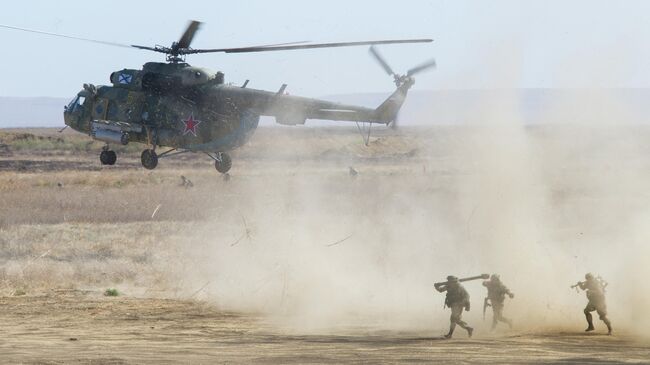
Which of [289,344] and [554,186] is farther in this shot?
[554,186]

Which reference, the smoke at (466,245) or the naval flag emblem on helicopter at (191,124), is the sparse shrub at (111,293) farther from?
the naval flag emblem on helicopter at (191,124)

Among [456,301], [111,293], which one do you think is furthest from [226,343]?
[111,293]

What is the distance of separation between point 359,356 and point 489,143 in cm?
1073

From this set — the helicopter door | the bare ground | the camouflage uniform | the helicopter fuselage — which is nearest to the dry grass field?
the bare ground

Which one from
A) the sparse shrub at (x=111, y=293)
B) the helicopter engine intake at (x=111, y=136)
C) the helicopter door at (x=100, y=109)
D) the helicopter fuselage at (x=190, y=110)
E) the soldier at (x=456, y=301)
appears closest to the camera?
the soldier at (x=456, y=301)

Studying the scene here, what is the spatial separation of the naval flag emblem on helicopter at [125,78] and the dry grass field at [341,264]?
16.6 ft

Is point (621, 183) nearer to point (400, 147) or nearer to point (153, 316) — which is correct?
point (153, 316)

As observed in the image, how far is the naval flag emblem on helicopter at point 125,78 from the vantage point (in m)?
27.4

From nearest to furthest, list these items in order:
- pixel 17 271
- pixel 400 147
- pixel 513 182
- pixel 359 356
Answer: pixel 359 356 < pixel 513 182 < pixel 17 271 < pixel 400 147

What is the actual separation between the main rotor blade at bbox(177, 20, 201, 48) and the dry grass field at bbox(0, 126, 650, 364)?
591 cm

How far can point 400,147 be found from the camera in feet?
A: 332

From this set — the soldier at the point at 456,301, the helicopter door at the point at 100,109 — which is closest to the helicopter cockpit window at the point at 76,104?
the helicopter door at the point at 100,109

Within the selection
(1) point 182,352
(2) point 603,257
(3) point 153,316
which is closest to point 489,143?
(2) point 603,257

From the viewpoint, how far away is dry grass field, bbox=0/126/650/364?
19.0m
